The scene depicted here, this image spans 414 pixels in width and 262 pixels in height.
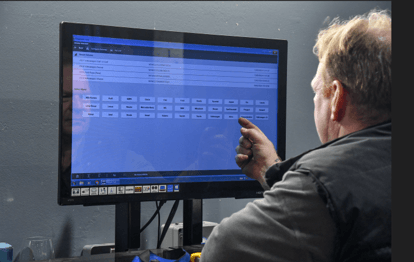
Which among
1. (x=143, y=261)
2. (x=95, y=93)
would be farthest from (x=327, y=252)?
(x=95, y=93)

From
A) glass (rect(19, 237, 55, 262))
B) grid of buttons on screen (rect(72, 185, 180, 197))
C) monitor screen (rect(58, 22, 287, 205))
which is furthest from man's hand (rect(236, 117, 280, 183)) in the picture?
glass (rect(19, 237, 55, 262))

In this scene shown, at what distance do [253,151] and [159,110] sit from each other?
0.30 meters

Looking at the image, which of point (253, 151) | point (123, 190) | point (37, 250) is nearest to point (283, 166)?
point (253, 151)

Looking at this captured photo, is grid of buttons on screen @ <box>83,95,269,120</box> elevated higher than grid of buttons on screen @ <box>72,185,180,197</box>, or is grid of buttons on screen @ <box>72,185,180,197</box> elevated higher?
grid of buttons on screen @ <box>83,95,269,120</box>

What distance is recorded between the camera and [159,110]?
0.99m

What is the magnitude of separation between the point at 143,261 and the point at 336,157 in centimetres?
53

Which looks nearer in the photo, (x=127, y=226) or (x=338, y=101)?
(x=338, y=101)

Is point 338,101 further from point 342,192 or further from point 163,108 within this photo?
point 163,108

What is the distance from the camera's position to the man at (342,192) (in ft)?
1.85

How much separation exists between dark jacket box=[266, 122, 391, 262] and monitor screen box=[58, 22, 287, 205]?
46 cm

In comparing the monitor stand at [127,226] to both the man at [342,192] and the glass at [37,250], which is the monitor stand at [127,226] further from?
the man at [342,192]

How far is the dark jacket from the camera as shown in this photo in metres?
0.55

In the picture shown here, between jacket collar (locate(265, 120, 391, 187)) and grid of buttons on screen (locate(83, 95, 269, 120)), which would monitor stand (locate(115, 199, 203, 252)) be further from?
jacket collar (locate(265, 120, 391, 187))

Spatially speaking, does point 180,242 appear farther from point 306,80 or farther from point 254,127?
point 306,80
